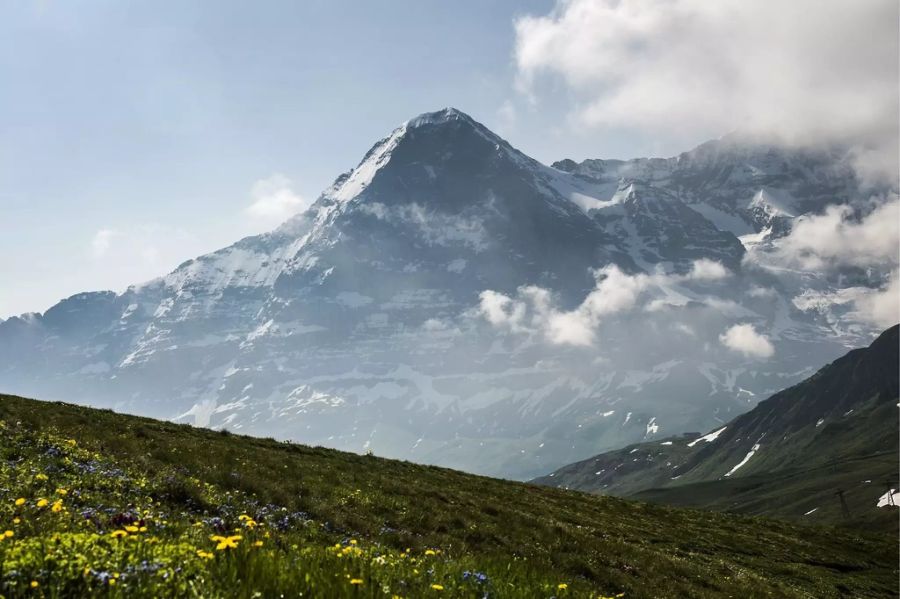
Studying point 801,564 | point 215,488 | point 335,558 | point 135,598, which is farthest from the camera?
point 801,564

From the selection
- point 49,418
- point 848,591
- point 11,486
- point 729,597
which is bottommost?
point 848,591

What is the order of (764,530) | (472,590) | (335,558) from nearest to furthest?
1. (472,590)
2. (335,558)
3. (764,530)

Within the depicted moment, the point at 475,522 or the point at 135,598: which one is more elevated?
the point at 135,598

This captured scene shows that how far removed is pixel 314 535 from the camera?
12641 millimetres

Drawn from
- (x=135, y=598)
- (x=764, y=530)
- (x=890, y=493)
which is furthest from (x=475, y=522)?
(x=890, y=493)

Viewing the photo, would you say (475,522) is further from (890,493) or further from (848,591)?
(890,493)

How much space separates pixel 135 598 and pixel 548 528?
1887 centimetres

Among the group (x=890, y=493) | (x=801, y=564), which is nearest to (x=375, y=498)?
(x=801, y=564)

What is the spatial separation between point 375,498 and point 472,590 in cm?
1439

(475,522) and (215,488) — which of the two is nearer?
(215,488)

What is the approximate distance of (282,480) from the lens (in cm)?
1973

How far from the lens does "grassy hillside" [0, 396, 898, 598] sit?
18.6 feet

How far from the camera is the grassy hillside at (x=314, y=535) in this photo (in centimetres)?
568

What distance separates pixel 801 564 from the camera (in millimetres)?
33312
